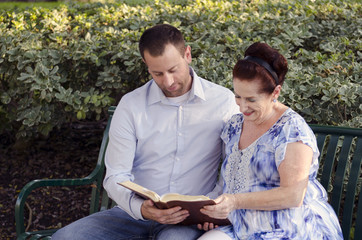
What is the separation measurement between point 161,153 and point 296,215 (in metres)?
0.88

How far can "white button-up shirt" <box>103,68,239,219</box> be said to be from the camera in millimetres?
3309

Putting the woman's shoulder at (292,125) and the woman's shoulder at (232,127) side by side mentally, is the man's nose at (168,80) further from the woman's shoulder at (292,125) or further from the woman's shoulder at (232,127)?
the woman's shoulder at (292,125)

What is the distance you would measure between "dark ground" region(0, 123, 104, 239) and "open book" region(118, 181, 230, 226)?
2.49 meters

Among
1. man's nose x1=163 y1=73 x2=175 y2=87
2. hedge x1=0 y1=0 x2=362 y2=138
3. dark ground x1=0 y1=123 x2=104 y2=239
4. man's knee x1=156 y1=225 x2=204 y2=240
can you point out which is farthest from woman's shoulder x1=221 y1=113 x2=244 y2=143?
dark ground x1=0 y1=123 x2=104 y2=239

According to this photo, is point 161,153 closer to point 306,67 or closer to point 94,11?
point 306,67

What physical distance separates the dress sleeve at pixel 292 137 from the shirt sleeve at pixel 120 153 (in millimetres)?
880

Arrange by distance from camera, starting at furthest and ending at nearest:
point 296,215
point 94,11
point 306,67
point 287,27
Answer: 1. point 94,11
2. point 287,27
3. point 306,67
4. point 296,215

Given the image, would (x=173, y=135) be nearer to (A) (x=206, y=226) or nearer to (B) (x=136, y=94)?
(B) (x=136, y=94)

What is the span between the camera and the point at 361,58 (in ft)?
14.8

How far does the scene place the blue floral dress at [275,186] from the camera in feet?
9.17

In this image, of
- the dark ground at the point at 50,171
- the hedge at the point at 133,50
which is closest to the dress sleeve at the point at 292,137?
the hedge at the point at 133,50

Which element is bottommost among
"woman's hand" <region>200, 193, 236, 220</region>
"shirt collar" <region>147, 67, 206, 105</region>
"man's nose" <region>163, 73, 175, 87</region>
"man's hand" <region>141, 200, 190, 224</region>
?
"man's hand" <region>141, 200, 190, 224</region>

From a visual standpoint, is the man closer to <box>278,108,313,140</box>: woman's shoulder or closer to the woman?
the woman

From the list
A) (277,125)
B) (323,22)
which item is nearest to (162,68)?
(277,125)
